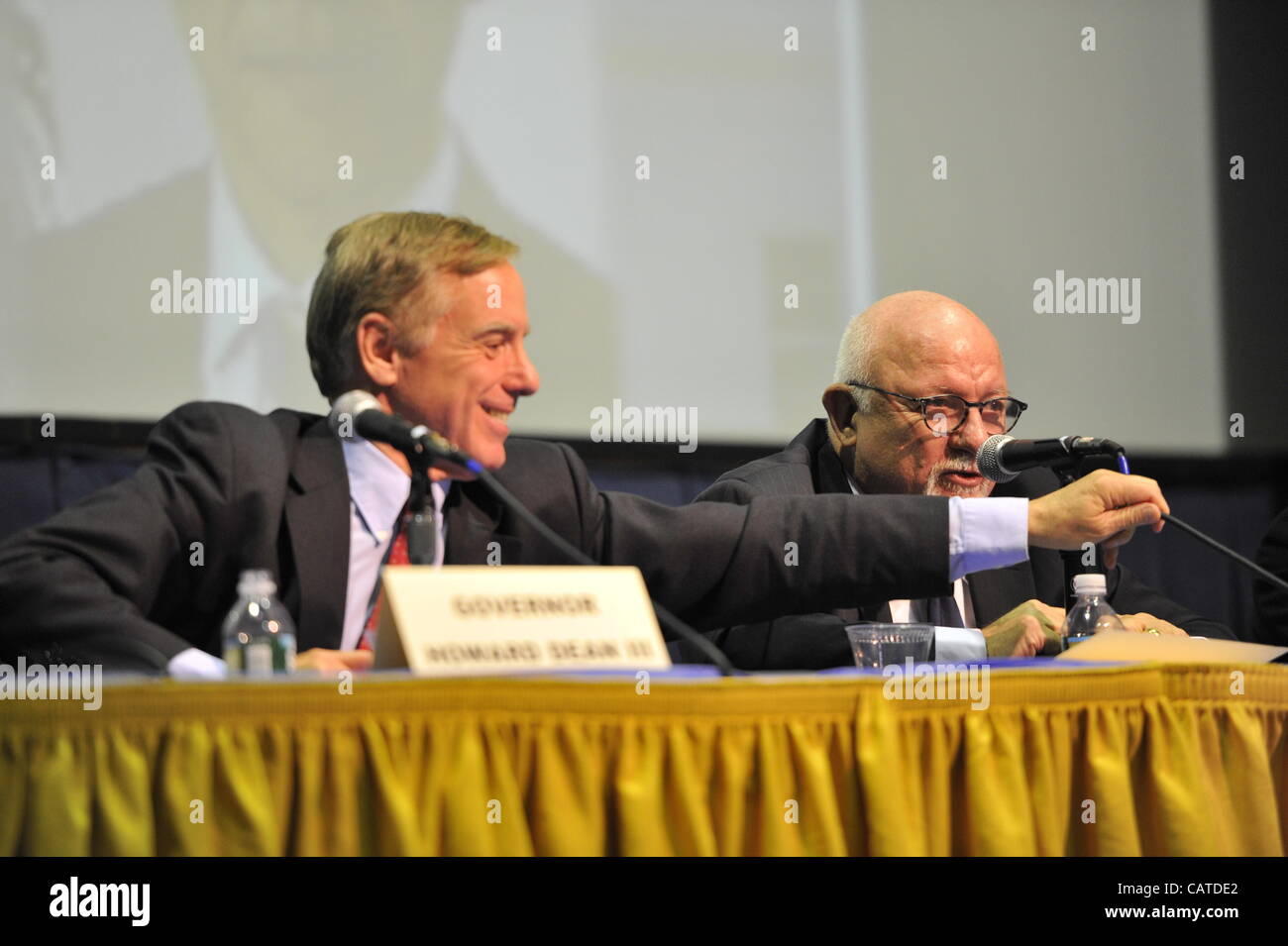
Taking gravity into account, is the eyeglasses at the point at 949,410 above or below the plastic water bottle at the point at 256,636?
above

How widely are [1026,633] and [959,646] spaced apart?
0.14 meters

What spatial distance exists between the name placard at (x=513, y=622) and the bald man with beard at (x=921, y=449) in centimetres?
124

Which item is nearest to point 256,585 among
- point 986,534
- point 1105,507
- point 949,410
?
point 986,534

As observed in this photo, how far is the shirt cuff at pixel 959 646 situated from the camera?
2.49m

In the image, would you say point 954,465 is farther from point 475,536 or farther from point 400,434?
point 400,434

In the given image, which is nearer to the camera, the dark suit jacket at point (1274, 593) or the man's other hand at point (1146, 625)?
the man's other hand at point (1146, 625)

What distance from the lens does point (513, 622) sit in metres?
1.47

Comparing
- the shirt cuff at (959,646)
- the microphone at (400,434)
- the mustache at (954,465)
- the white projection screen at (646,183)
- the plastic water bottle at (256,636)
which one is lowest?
the shirt cuff at (959,646)

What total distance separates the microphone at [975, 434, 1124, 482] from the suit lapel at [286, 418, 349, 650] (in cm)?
106

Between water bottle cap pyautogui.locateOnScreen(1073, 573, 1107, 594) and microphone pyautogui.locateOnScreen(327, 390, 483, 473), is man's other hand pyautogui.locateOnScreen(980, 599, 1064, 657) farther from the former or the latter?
microphone pyautogui.locateOnScreen(327, 390, 483, 473)

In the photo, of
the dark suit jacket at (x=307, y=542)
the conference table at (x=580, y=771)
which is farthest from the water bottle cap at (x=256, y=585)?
the conference table at (x=580, y=771)

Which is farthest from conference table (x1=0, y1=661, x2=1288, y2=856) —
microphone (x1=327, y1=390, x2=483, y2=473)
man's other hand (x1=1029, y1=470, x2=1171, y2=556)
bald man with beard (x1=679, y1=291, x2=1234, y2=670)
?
bald man with beard (x1=679, y1=291, x2=1234, y2=670)

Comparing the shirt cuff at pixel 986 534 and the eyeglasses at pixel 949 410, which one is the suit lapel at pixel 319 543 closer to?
the shirt cuff at pixel 986 534
